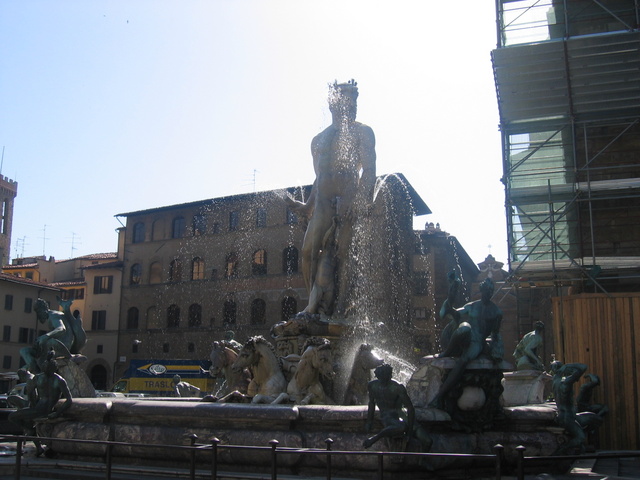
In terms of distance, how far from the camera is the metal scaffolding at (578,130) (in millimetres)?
16531

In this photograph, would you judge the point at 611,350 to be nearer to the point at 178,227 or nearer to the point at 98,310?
the point at 178,227

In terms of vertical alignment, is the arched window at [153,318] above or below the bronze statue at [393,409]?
above

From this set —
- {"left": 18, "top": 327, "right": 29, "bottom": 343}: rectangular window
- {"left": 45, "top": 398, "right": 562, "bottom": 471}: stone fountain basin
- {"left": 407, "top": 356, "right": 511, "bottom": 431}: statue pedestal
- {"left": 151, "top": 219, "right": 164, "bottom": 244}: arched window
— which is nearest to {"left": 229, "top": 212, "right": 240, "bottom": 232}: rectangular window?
{"left": 151, "top": 219, "right": 164, "bottom": 244}: arched window

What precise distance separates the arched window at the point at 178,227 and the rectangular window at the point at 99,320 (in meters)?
7.63

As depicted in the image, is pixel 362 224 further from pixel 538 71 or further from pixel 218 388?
pixel 538 71

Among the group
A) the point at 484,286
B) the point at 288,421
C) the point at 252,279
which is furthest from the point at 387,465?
the point at 252,279

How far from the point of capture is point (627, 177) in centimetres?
1719

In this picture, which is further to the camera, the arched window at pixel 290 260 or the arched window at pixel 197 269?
the arched window at pixel 197 269

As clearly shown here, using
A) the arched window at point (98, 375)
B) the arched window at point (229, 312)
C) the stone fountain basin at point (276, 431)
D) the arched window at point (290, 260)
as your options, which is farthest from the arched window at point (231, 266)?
the stone fountain basin at point (276, 431)

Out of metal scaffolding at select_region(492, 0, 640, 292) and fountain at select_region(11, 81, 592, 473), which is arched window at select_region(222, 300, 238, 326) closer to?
metal scaffolding at select_region(492, 0, 640, 292)

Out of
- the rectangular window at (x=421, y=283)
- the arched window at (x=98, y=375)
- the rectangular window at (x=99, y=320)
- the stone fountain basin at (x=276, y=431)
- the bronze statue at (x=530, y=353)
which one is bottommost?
the arched window at (x=98, y=375)

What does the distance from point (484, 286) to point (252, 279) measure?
125 feet

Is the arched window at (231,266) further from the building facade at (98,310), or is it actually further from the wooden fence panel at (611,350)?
the wooden fence panel at (611,350)

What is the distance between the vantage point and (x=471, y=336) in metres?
7.62
